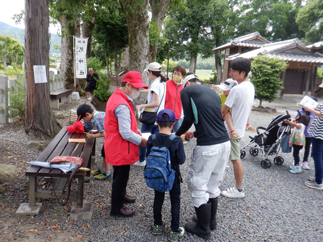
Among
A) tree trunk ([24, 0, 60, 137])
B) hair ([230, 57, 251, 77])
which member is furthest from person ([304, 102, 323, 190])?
tree trunk ([24, 0, 60, 137])

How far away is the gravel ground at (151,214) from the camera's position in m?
2.68

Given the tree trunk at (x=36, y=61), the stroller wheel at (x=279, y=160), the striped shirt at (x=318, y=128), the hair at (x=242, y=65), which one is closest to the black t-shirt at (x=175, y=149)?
the hair at (x=242, y=65)

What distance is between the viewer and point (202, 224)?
8.93 feet

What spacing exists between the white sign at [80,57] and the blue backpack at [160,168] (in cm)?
1000

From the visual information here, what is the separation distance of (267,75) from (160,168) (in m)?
11.3

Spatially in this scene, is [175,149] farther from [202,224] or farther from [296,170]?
[296,170]

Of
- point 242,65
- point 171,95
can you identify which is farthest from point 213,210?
point 171,95

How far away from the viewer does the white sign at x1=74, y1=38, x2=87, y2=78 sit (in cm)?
1143

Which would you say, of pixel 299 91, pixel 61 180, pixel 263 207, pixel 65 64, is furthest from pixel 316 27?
pixel 61 180

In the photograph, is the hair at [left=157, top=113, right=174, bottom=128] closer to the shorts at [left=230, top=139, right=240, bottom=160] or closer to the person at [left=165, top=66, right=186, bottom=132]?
the shorts at [left=230, top=139, right=240, bottom=160]

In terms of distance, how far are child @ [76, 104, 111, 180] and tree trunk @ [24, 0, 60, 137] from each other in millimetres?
1660

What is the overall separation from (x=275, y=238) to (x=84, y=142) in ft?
9.22

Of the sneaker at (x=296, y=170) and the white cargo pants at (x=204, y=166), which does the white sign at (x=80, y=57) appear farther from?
the white cargo pants at (x=204, y=166)

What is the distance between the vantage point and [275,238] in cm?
288
